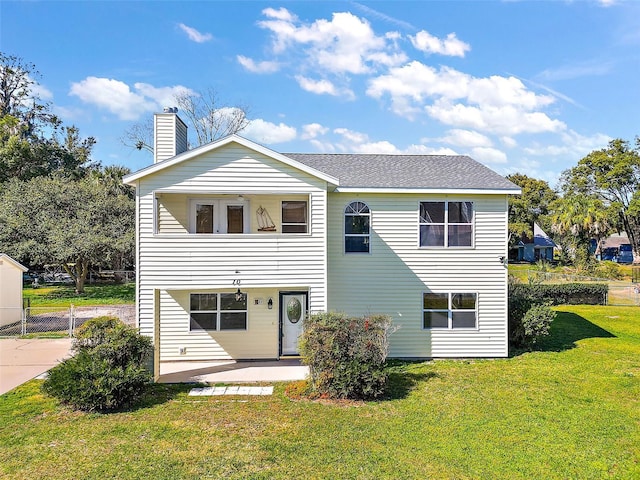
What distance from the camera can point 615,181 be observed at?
47688 mm

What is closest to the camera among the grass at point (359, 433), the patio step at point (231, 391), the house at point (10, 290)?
the grass at point (359, 433)

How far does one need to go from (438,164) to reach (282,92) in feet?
41.7

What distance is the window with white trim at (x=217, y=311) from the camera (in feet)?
42.7

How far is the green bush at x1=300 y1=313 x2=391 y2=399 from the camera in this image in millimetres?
9430

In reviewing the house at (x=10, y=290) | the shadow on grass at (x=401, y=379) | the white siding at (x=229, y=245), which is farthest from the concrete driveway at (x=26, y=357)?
the shadow on grass at (x=401, y=379)

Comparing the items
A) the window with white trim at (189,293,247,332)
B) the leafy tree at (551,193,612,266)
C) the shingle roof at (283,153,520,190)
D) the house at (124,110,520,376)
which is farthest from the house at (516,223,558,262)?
the window with white trim at (189,293,247,332)

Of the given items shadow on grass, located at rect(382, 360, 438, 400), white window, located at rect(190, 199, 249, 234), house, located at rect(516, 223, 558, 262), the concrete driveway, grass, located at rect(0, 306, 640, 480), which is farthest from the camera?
house, located at rect(516, 223, 558, 262)

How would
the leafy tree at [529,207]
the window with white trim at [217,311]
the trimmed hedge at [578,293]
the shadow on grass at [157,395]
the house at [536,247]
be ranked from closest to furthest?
the shadow on grass at [157,395]
the window with white trim at [217,311]
the trimmed hedge at [578,293]
the leafy tree at [529,207]
the house at [536,247]

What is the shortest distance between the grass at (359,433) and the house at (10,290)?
868 cm

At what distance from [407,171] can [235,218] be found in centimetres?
588

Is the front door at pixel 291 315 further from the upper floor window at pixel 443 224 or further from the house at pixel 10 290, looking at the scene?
the house at pixel 10 290

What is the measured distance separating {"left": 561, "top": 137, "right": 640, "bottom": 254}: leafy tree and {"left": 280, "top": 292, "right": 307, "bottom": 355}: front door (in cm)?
4424

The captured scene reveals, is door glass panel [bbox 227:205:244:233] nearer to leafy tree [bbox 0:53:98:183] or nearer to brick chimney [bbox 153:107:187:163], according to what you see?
brick chimney [bbox 153:107:187:163]

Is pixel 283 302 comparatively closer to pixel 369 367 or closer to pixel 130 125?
pixel 369 367
